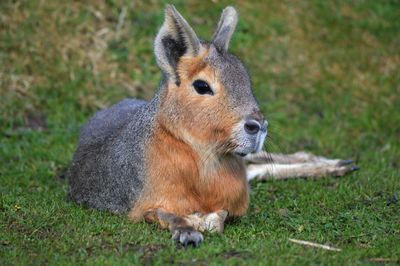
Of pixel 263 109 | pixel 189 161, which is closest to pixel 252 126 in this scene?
pixel 189 161

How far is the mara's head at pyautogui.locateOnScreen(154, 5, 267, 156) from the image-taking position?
213 inches

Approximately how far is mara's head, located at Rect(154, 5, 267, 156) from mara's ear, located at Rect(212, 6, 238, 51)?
0.02m

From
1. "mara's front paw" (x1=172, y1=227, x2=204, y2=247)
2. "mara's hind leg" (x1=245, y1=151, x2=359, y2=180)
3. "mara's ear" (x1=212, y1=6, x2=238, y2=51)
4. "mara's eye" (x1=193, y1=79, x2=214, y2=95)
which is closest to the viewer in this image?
"mara's front paw" (x1=172, y1=227, x2=204, y2=247)

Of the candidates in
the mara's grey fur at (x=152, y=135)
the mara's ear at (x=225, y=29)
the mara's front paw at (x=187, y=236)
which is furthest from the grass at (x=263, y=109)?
the mara's ear at (x=225, y=29)

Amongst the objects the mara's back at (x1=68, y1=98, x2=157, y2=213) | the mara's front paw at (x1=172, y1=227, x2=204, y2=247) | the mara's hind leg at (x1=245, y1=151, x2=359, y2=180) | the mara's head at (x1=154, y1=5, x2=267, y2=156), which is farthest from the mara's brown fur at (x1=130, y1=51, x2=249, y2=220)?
the mara's hind leg at (x1=245, y1=151, x2=359, y2=180)

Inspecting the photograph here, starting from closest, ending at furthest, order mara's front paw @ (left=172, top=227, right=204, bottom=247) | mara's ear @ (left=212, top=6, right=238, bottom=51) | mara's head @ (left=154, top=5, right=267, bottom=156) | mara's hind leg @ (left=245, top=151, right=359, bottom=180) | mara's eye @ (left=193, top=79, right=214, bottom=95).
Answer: mara's front paw @ (left=172, top=227, right=204, bottom=247) < mara's head @ (left=154, top=5, right=267, bottom=156) < mara's eye @ (left=193, top=79, right=214, bottom=95) < mara's ear @ (left=212, top=6, right=238, bottom=51) < mara's hind leg @ (left=245, top=151, right=359, bottom=180)

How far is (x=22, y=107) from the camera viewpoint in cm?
953

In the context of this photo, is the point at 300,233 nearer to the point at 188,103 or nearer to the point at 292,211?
the point at 292,211

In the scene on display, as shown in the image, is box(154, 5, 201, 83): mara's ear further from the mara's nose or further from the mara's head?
the mara's nose

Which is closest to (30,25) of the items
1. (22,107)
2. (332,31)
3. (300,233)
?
(22,107)

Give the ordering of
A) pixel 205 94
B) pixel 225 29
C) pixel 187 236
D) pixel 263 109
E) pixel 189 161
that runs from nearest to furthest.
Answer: pixel 187 236, pixel 205 94, pixel 189 161, pixel 225 29, pixel 263 109

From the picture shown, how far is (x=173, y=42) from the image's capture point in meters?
5.84

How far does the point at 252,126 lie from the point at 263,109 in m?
4.79

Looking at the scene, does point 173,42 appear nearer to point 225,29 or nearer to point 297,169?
point 225,29
